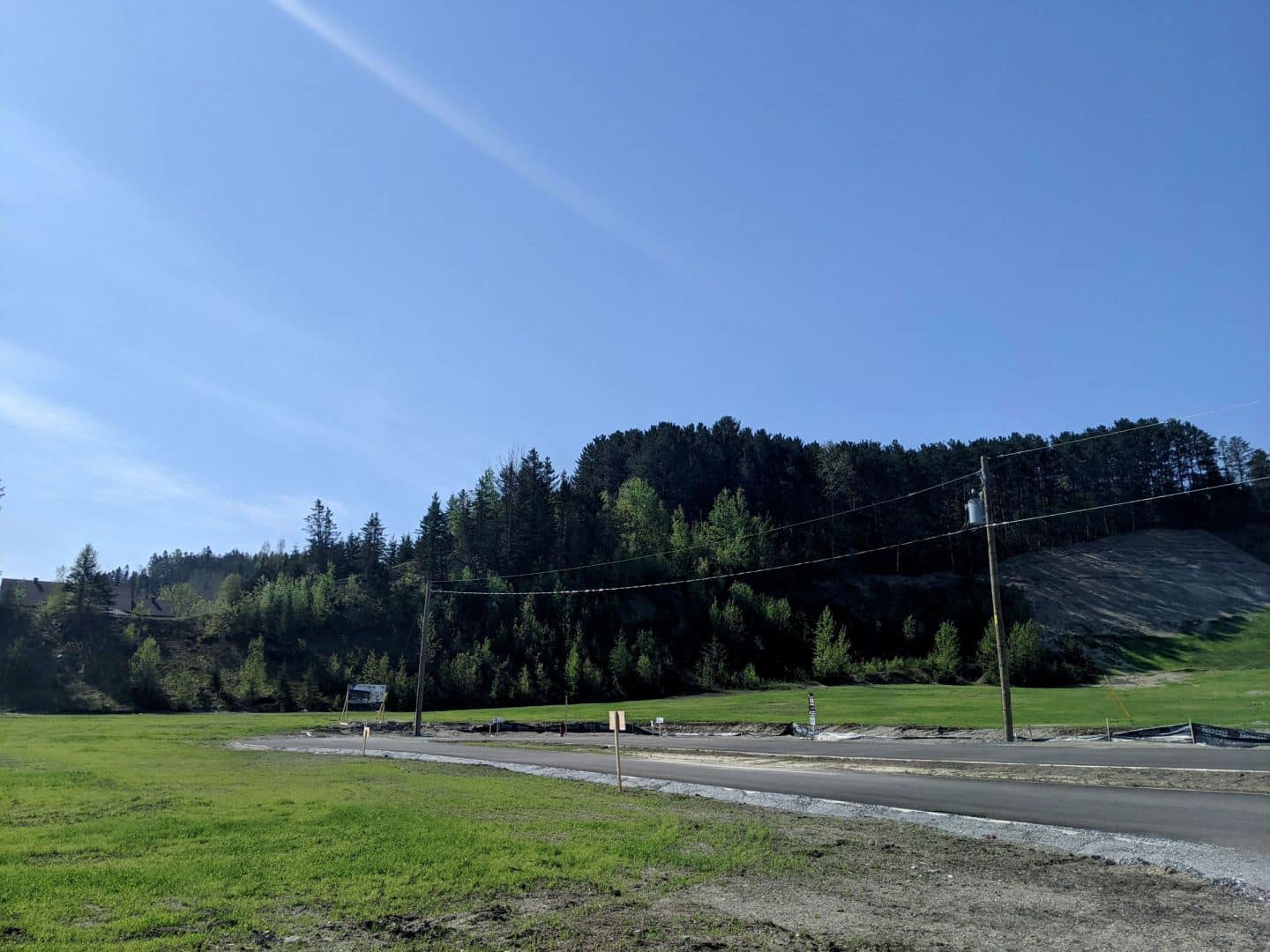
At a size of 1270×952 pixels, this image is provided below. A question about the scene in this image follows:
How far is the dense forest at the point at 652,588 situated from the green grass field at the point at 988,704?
11.8 meters

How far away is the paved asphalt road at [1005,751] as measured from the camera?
23062mm

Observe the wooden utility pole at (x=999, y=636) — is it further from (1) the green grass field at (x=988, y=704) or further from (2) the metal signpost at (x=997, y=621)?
(1) the green grass field at (x=988, y=704)

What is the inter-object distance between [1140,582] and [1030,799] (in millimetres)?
128457

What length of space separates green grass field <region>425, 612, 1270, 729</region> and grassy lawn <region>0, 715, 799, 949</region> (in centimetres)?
3005

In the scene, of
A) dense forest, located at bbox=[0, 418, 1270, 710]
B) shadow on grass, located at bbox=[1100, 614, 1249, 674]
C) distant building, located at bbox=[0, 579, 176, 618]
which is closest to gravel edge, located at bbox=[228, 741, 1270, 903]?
dense forest, located at bbox=[0, 418, 1270, 710]

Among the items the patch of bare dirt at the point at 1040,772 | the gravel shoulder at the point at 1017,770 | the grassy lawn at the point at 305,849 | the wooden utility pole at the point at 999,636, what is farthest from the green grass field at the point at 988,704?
the grassy lawn at the point at 305,849

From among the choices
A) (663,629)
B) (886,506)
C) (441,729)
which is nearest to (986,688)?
(663,629)

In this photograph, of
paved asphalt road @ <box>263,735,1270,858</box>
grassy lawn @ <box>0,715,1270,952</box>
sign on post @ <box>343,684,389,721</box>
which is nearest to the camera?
grassy lawn @ <box>0,715,1270,952</box>

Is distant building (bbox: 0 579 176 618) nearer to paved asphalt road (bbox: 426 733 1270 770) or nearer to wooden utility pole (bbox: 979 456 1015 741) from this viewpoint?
paved asphalt road (bbox: 426 733 1270 770)

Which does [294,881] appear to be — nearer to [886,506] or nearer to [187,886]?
[187,886]

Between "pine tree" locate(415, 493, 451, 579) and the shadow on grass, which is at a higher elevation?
"pine tree" locate(415, 493, 451, 579)

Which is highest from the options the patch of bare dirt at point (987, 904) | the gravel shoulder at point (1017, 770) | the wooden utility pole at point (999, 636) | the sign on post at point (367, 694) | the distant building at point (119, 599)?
the distant building at point (119, 599)

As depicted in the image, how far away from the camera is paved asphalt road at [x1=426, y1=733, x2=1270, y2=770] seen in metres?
23.1

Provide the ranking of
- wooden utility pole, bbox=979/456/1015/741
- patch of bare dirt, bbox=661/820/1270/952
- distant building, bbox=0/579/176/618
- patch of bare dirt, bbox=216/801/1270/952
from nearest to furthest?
patch of bare dirt, bbox=216/801/1270/952
patch of bare dirt, bbox=661/820/1270/952
wooden utility pole, bbox=979/456/1015/741
distant building, bbox=0/579/176/618
